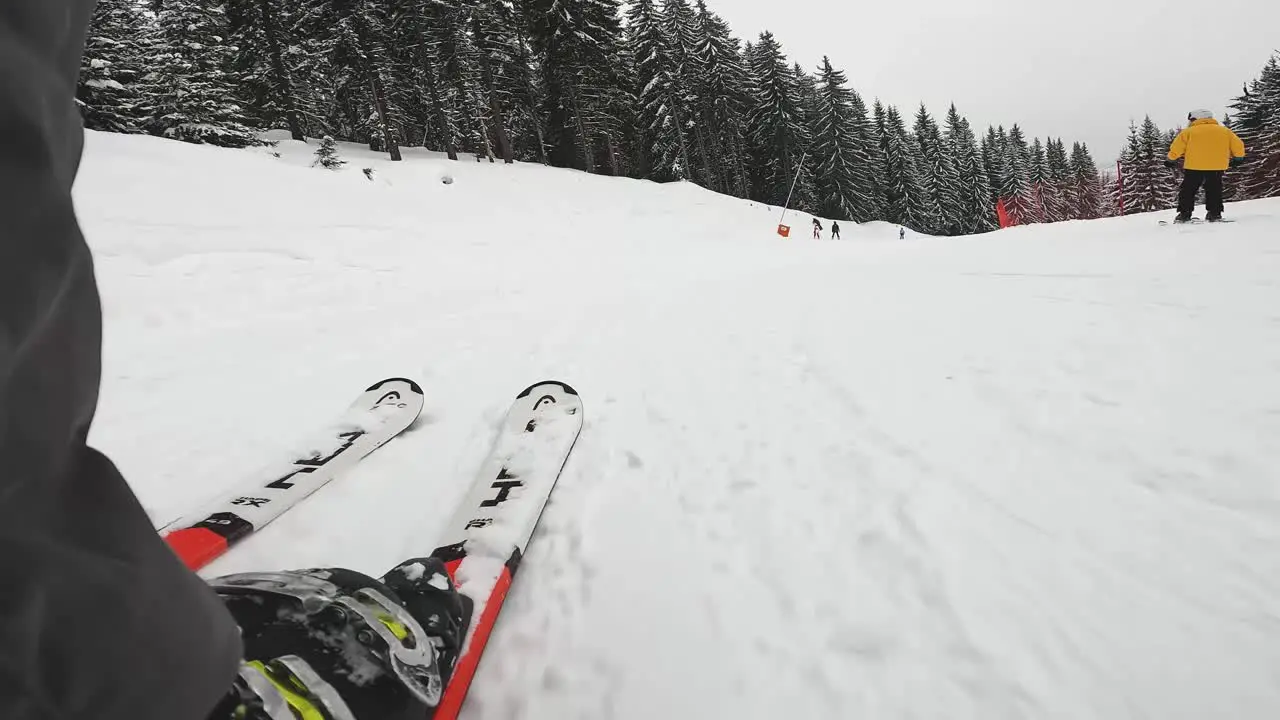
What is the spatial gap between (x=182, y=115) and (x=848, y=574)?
25377mm

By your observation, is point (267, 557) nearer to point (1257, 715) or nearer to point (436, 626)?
point (436, 626)

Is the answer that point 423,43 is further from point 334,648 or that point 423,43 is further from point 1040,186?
point 1040,186

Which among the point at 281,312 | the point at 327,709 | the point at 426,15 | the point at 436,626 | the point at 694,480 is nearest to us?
the point at 327,709

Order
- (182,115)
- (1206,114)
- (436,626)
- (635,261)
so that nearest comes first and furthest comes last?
1. (436,626)
2. (1206,114)
3. (635,261)
4. (182,115)

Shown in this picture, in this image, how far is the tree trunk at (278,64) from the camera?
2245 centimetres

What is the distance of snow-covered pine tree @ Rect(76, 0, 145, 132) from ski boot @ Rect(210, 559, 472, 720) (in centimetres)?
2074

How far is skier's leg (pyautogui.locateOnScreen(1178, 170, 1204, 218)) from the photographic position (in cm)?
744

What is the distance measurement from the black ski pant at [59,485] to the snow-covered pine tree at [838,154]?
137 feet

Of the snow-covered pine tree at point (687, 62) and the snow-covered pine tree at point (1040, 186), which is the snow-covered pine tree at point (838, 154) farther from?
the snow-covered pine tree at point (1040, 186)

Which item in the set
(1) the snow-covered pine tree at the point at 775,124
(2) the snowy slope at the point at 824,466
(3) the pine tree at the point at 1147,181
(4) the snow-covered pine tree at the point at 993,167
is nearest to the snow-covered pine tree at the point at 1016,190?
(4) the snow-covered pine tree at the point at 993,167

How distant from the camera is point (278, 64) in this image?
926 inches

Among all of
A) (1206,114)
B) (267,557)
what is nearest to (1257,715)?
(267,557)

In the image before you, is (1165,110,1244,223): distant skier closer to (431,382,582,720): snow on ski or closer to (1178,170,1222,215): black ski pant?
(1178,170,1222,215): black ski pant

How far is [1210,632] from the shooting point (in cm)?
148
